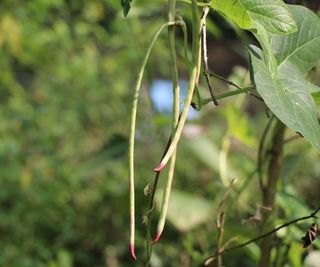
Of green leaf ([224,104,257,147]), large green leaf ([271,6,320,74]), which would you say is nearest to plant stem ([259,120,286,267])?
large green leaf ([271,6,320,74])

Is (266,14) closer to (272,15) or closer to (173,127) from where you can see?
(272,15)

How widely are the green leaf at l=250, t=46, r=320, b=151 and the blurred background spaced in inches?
45.9

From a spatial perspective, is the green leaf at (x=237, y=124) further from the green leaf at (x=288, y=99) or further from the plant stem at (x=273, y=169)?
the green leaf at (x=288, y=99)

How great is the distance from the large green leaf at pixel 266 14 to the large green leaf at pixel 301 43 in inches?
3.4

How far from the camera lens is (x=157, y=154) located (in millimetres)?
2826

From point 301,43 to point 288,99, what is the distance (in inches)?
6.9

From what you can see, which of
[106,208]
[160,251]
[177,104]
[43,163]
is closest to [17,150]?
[43,163]

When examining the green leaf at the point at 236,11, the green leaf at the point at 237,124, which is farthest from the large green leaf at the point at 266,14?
the green leaf at the point at 237,124

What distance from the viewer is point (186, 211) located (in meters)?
1.87

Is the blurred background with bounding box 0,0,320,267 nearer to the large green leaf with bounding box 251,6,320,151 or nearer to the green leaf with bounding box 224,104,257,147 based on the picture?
the green leaf with bounding box 224,104,257,147

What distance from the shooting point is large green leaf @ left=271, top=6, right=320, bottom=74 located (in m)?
0.74

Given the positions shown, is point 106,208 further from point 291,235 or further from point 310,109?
point 310,109

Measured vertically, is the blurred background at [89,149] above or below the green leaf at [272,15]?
below

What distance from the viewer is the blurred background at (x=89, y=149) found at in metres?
2.11
